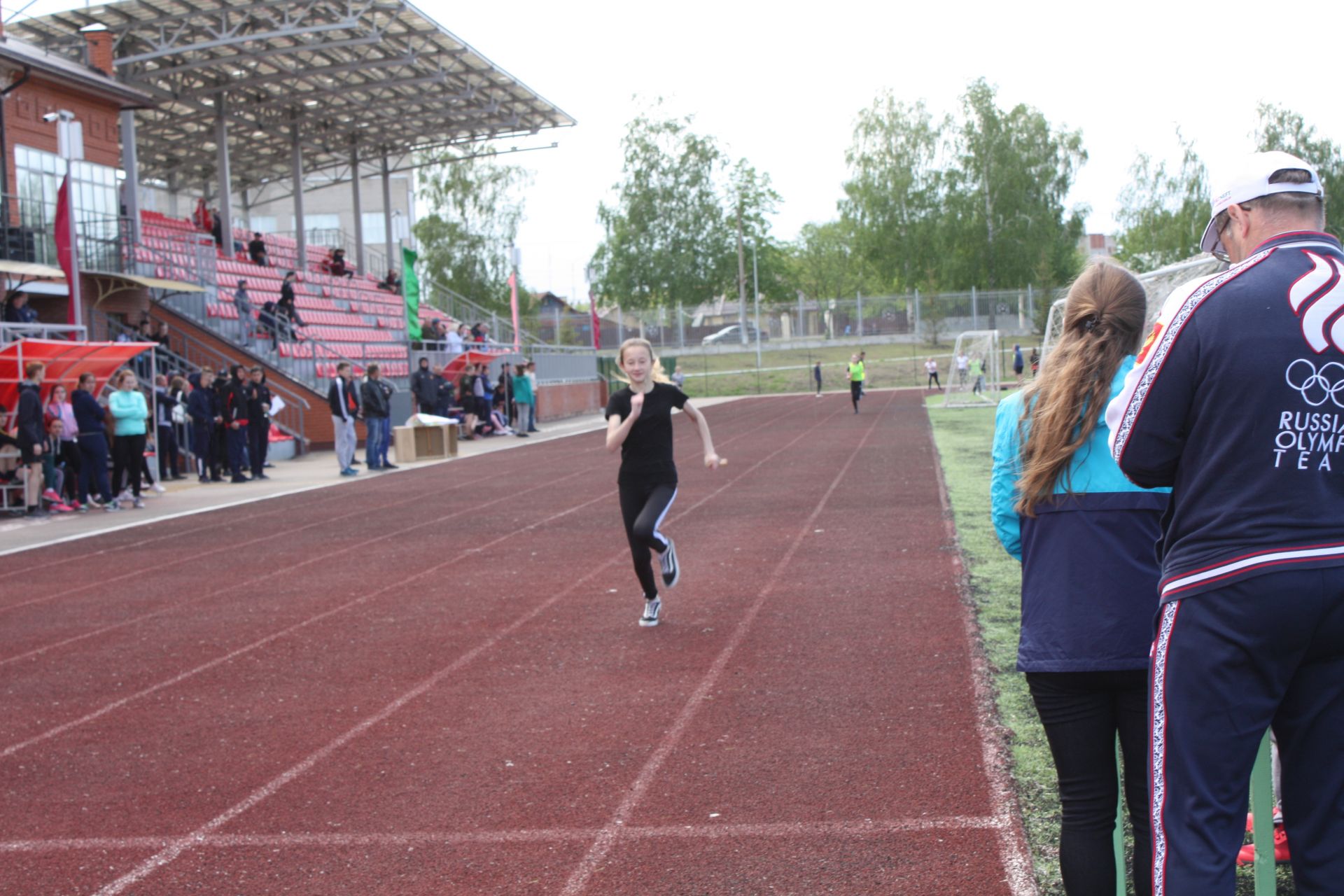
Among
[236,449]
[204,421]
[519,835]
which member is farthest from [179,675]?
[236,449]

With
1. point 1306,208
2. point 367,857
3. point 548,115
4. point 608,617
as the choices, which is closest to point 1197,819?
point 1306,208

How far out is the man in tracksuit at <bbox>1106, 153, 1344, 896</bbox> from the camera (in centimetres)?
245

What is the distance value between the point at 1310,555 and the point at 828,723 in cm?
→ 347

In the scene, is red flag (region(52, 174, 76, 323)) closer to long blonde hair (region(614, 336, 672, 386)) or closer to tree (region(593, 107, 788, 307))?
long blonde hair (region(614, 336, 672, 386))

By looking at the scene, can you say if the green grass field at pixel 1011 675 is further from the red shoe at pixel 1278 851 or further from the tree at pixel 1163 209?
the tree at pixel 1163 209

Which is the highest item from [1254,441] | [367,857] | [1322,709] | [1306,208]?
[1306,208]

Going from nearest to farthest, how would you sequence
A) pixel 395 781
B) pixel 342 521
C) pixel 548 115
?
pixel 395 781, pixel 342 521, pixel 548 115

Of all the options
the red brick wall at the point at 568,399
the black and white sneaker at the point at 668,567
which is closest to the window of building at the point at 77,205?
the red brick wall at the point at 568,399

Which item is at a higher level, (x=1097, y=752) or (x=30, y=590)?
(x=1097, y=752)

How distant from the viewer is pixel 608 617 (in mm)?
8289

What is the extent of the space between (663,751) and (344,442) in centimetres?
1659

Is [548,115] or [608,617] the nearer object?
[608,617]

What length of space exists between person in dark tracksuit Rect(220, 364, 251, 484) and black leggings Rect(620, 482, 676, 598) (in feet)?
45.0

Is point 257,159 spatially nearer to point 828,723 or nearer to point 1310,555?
point 828,723
